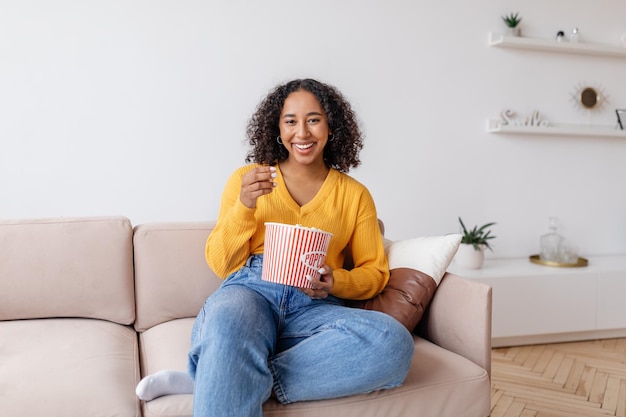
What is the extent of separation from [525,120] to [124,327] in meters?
2.36

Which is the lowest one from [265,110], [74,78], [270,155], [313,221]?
[313,221]

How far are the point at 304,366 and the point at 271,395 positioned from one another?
0.10 m

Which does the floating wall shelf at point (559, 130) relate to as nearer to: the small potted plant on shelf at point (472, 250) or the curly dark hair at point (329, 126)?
the small potted plant on shelf at point (472, 250)

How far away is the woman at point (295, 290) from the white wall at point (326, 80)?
96cm

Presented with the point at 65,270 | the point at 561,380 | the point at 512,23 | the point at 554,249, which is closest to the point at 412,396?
the point at 65,270

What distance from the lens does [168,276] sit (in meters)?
1.92

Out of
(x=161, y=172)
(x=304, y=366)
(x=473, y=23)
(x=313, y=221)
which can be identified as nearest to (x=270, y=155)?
(x=313, y=221)

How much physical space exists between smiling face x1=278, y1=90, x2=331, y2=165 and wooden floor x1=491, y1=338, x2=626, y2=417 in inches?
48.5

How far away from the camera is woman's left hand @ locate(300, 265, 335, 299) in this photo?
5.03 feet

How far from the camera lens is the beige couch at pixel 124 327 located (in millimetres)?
1408

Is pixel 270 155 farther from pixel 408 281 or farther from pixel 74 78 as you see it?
pixel 74 78

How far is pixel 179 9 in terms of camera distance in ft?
8.89

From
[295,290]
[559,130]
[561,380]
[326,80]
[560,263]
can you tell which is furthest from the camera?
[559,130]

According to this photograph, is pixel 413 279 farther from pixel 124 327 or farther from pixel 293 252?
pixel 124 327
